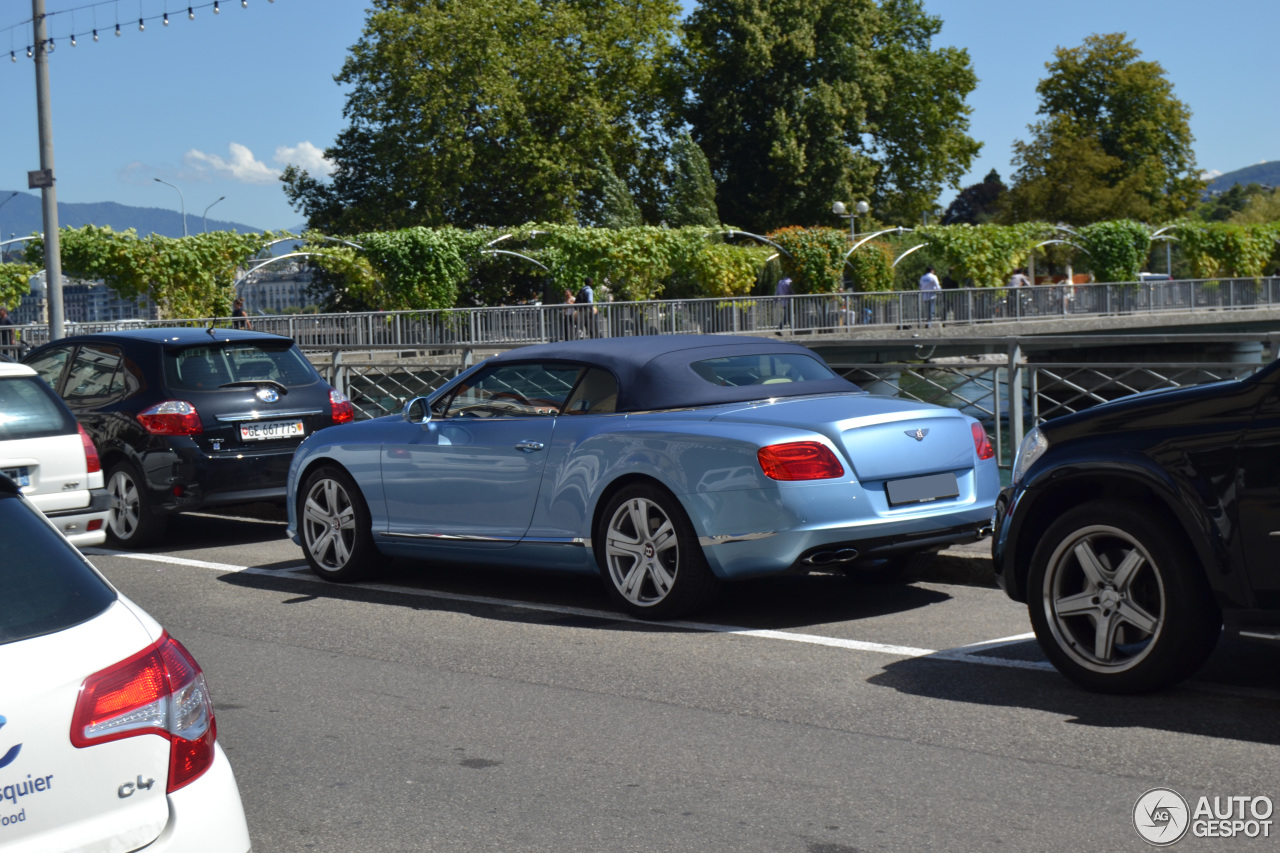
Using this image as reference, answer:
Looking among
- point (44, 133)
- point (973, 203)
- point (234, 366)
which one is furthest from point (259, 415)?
point (973, 203)


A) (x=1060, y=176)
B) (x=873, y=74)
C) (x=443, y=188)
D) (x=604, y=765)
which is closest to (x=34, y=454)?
(x=604, y=765)

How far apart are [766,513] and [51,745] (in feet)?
14.0

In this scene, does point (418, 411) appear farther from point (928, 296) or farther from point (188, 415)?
point (928, 296)

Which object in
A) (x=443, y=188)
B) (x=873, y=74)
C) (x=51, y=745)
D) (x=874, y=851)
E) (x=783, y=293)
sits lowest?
(x=874, y=851)

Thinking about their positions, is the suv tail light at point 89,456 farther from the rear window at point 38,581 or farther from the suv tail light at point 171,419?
the rear window at point 38,581

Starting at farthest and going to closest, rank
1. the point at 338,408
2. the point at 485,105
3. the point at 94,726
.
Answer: the point at 485,105 < the point at 338,408 < the point at 94,726

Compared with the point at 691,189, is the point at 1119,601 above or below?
below

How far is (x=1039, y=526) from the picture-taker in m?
5.55

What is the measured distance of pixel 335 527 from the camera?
8617 mm

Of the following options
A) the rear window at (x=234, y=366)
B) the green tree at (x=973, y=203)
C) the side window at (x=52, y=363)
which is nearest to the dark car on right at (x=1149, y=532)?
the rear window at (x=234, y=366)

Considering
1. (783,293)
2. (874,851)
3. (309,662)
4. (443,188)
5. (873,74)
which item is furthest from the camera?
(873,74)

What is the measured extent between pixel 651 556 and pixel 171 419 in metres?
4.92

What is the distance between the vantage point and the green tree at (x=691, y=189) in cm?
6203

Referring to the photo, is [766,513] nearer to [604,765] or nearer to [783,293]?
[604,765]
